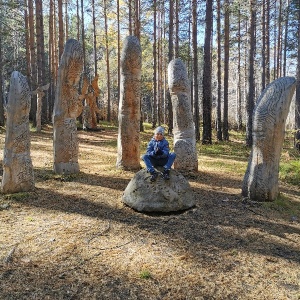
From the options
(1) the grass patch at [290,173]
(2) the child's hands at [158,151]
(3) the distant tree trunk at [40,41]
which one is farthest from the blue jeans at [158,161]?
(3) the distant tree trunk at [40,41]

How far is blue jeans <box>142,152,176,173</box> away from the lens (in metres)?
5.95

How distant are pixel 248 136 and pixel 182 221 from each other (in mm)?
10444

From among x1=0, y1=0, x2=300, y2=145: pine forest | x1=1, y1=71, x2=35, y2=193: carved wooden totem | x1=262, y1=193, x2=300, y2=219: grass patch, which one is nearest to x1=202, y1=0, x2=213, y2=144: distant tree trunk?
x1=0, y1=0, x2=300, y2=145: pine forest

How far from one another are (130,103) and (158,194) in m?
3.70

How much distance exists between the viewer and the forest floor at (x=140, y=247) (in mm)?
3496

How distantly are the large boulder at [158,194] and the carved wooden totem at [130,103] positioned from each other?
8.95 ft

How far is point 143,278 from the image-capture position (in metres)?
3.66

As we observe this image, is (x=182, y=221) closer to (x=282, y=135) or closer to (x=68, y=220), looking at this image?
(x=68, y=220)

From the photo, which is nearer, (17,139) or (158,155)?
(158,155)

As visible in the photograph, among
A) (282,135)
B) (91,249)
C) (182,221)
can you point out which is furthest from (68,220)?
(282,135)

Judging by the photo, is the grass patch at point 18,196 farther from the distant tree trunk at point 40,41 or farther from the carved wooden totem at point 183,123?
the distant tree trunk at point 40,41

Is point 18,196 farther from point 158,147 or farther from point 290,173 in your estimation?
point 290,173

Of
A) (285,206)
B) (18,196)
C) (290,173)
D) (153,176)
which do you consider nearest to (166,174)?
(153,176)

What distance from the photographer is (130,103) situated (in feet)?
28.6
